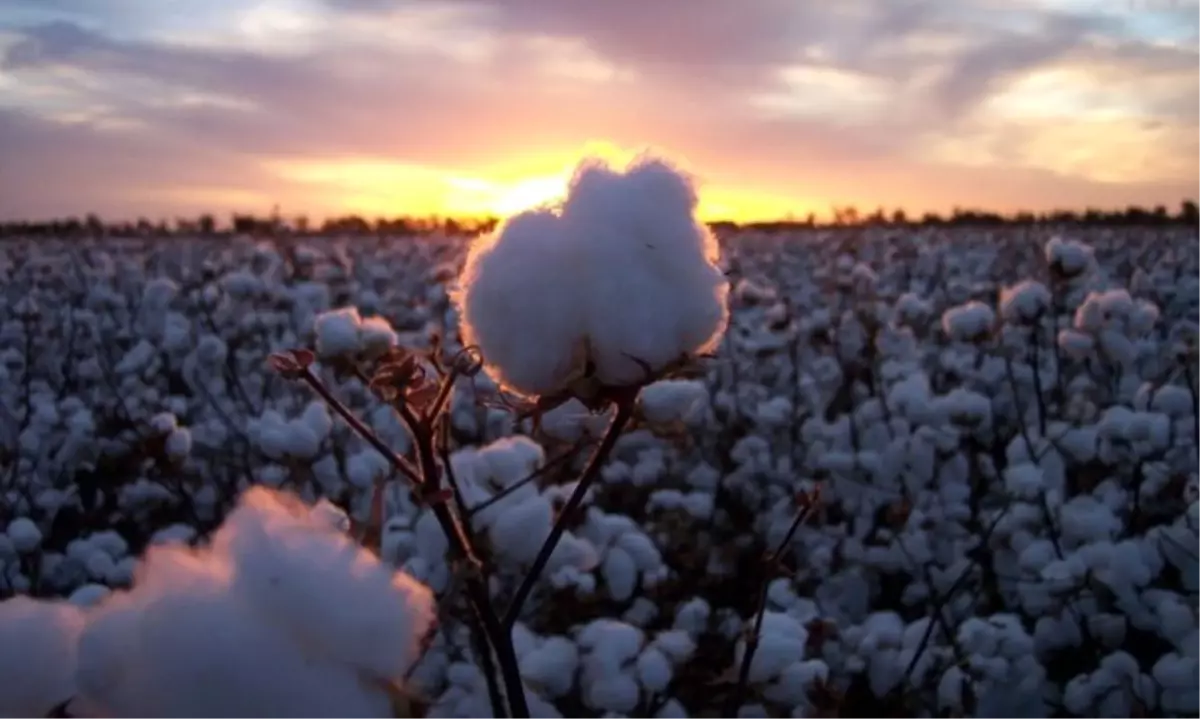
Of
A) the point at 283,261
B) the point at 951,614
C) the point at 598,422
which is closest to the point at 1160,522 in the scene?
the point at 951,614

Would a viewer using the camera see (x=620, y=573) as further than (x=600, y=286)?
Yes

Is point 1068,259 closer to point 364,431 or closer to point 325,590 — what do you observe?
point 364,431

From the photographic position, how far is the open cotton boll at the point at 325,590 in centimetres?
58

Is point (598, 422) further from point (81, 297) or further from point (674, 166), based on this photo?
point (81, 297)

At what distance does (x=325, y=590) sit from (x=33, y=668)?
0.48 feet

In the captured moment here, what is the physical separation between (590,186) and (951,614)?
2.15 metres

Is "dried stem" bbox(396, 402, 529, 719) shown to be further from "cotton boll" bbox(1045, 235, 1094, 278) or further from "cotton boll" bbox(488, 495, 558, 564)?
"cotton boll" bbox(1045, 235, 1094, 278)

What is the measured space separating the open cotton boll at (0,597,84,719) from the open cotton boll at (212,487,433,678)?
0.08 metres

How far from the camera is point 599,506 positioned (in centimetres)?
367

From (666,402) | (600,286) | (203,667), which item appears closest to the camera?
(203,667)

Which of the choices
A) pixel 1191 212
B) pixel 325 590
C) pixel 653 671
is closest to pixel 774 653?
pixel 653 671

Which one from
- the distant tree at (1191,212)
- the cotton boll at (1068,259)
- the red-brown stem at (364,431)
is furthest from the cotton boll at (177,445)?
the distant tree at (1191,212)

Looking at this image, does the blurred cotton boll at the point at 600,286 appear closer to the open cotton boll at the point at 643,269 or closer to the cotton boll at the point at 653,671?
the open cotton boll at the point at 643,269

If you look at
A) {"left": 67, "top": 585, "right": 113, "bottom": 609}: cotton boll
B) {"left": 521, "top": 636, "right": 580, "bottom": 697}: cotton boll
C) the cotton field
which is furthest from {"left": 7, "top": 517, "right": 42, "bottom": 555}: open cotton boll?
{"left": 521, "top": 636, "right": 580, "bottom": 697}: cotton boll
